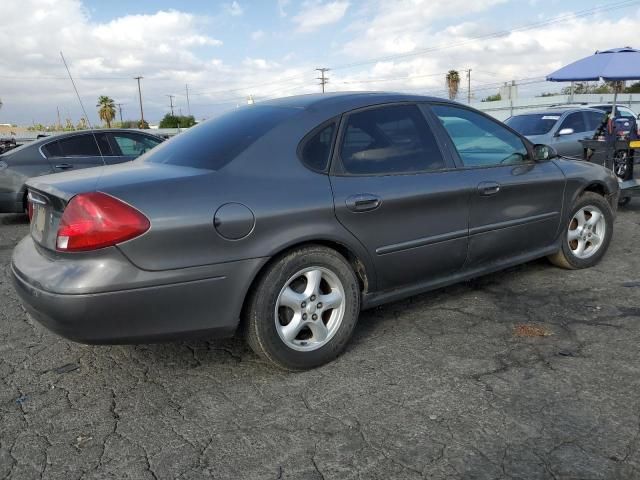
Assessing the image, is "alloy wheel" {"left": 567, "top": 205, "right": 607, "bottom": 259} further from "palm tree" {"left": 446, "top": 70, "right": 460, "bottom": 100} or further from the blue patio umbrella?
"palm tree" {"left": 446, "top": 70, "right": 460, "bottom": 100}

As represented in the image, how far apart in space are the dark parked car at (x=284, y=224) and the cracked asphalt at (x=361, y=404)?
12.6 inches

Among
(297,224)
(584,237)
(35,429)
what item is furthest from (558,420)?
(584,237)

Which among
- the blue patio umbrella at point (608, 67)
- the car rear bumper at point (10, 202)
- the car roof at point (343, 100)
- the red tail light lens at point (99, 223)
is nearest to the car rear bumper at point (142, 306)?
the red tail light lens at point (99, 223)

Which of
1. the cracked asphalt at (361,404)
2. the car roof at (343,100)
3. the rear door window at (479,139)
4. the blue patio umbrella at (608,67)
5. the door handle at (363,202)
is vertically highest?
the blue patio umbrella at (608,67)

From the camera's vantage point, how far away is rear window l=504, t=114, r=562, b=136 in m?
10.4

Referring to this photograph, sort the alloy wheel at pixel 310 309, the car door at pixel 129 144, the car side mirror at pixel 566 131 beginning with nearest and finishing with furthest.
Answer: the alloy wheel at pixel 310 309, the car door at pixel 129 144, the car side mirror at pixel 566 131

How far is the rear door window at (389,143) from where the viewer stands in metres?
3.34

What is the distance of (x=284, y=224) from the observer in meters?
2.94

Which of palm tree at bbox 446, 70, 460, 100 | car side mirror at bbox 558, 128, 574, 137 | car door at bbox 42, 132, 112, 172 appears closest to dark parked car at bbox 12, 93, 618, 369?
car door at bbox 42, 132, 112, 172

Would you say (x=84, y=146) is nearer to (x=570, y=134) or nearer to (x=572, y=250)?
(x=572, y=250)

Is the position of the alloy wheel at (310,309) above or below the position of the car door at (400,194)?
below

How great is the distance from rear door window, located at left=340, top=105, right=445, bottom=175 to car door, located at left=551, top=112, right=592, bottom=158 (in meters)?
7.22

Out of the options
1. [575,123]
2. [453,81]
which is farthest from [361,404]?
[453,81]

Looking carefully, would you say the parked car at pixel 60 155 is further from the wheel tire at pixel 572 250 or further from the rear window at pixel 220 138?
the wheel tire at pixel 572 250
